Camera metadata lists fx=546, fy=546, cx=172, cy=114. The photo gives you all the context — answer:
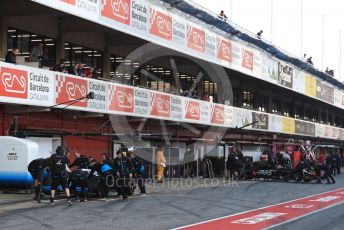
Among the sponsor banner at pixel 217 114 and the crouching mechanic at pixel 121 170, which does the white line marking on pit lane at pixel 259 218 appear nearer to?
the crouching mechanic at pixel 121 170

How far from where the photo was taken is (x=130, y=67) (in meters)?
30.0

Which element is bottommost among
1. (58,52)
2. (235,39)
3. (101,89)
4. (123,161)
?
(123,161)

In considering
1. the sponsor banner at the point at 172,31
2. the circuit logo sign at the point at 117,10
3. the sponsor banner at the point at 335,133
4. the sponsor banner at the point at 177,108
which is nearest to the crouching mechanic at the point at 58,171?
the sponsor banner at the point at 172,31

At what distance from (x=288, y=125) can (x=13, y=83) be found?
108 feet

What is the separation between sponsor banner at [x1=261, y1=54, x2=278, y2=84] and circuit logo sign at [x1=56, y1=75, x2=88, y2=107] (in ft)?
63.8

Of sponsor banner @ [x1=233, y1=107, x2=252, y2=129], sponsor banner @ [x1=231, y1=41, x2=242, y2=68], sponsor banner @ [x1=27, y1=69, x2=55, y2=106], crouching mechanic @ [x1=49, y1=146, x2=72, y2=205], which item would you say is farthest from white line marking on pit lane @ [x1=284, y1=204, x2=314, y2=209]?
sponsor banner @ [x1=233, y1=107, x2=252, y2=129]

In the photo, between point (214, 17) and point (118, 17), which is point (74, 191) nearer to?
point (118, 17)

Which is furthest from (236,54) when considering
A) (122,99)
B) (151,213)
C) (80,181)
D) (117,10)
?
(151,213)

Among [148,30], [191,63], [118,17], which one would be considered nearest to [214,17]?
[191,63]

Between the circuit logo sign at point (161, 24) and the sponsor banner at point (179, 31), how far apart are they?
40cm

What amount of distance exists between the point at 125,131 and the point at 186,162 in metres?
5.36

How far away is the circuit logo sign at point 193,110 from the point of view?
95.5 ft

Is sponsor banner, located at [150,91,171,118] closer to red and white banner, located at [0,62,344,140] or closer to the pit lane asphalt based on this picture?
red and white banner, located at [0,62,344,140]

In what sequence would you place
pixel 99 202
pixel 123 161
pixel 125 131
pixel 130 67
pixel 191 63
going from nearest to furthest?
1. pixel 99 202
2. pixel 123 161
3. pixel 125 131
4. pixel 130 67
5. pixel 191 63
